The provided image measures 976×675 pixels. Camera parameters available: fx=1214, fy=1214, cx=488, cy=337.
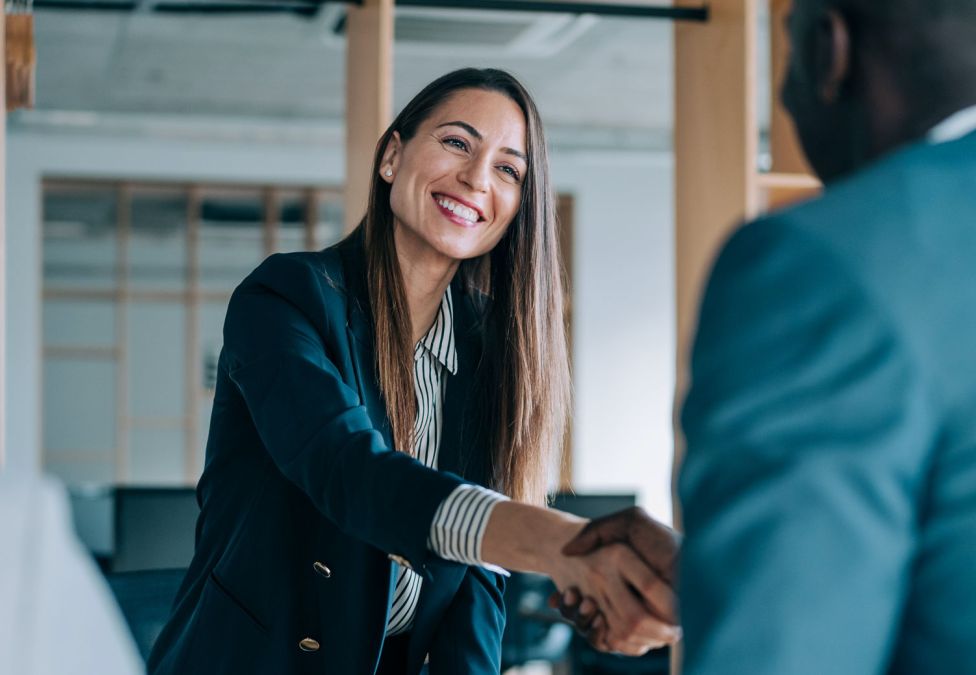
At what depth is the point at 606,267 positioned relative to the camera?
408 inches

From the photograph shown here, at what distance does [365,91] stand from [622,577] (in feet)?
7.66

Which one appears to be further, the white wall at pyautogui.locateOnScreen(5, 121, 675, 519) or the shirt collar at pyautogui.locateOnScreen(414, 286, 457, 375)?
the white wall at pyautogui.locateOnScreen(5, 121, 675, 519)

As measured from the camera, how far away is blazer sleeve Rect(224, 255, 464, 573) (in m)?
1.17

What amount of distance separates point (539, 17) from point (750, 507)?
5.82 metres

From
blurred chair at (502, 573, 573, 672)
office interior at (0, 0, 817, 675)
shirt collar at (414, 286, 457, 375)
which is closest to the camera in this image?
shirt collar at (414, 286, 457, 375)

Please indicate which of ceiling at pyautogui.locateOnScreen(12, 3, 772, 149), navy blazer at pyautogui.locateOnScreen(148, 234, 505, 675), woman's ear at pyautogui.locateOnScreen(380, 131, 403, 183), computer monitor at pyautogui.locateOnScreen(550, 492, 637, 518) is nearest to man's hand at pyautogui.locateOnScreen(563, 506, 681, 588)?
navy blazer at pyautogui.locateOnScreen(148, 234, 505, 675)

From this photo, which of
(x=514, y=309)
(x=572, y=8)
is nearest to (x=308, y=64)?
(x=572, y=8)

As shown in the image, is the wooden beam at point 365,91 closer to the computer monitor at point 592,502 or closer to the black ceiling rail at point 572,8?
the black ceiling rail at point 572,8

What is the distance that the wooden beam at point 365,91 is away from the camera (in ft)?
10.3


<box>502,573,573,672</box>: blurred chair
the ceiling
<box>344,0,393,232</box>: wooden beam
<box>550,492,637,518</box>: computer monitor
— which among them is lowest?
<box>502,573,573,672</box>: blurred chair

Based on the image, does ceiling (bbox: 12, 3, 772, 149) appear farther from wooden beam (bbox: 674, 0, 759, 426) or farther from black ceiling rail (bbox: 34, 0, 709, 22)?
wooden beam (bbox: 674, 0, 759, 426)

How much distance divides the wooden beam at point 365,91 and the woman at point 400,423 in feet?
4.16

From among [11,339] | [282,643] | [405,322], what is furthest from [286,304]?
[11,339]

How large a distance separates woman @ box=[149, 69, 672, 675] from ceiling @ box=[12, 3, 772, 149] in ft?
12.8
